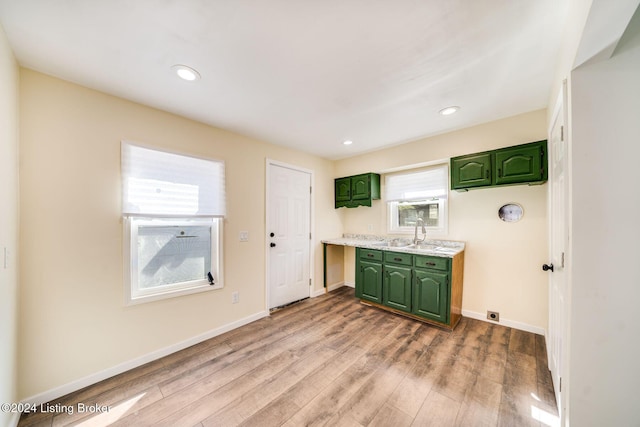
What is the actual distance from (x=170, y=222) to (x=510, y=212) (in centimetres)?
378

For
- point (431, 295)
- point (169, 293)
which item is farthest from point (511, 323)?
point (169, 293)

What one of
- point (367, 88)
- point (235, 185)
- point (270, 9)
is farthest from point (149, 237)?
point (367, 88)

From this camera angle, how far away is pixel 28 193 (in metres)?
1.58

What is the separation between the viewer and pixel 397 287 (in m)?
2.90

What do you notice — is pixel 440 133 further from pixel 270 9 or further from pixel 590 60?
pixel 270 9

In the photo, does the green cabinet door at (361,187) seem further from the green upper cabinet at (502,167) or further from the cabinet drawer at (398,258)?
the green upper cabinet at (502,167)

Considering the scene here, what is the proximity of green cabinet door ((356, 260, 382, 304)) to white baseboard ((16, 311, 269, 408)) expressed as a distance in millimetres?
1685

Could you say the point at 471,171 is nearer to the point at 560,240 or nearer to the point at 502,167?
the point at 502,167

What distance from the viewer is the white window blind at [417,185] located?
3.13 m

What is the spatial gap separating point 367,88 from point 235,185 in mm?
1849

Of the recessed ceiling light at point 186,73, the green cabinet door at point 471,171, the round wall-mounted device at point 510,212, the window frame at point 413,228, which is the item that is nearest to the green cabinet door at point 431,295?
the window frame at point 413,228

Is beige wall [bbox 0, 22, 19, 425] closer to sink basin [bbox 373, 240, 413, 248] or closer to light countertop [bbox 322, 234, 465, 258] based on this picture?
light countertop [bbox 322, 234, 465, 258]

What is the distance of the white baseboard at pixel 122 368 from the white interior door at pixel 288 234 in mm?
743

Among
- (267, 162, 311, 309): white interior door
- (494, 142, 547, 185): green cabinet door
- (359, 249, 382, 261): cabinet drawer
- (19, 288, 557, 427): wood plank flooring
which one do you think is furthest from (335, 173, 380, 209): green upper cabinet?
(19, 288, 557, 427): wood plank flooring
